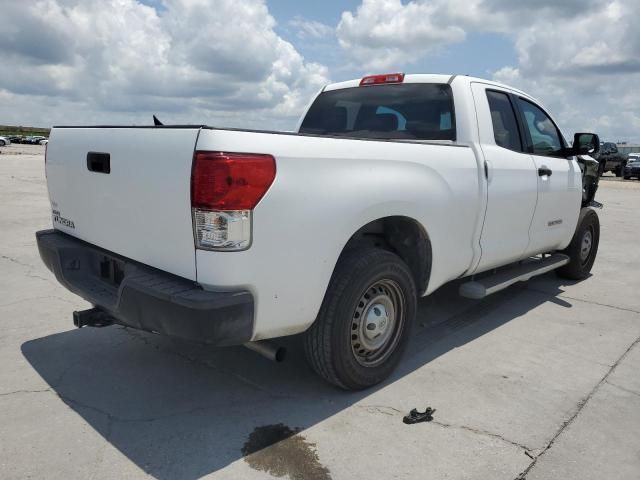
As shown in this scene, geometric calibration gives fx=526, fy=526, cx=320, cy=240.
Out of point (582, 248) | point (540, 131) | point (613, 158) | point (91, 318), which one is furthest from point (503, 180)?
point (613, 158)

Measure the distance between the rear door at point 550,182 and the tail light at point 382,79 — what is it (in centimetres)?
116

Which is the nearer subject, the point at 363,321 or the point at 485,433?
the point at 485,433

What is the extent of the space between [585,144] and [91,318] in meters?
5.00

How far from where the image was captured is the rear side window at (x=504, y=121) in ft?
14.0

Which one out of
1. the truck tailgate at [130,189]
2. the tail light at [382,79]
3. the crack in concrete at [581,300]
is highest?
the tail light at [382,79]

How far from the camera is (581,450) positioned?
270 cm

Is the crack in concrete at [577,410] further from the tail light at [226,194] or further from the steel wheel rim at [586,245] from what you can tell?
the steel wheel rim at [586,245]

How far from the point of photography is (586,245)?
620cm

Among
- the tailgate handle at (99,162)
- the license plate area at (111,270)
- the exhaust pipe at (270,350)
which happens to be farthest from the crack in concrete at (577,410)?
the tailgate handle at (99,162)

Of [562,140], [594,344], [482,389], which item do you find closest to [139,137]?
[482,389]

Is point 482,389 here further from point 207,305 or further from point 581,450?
point 207,305

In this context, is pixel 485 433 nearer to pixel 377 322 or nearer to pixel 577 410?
pixel 577 410

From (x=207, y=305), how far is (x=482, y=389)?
1954 mm

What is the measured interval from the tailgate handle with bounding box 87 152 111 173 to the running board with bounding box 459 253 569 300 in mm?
2713
